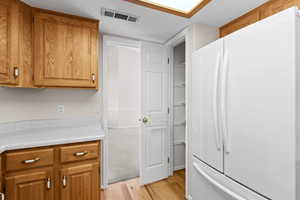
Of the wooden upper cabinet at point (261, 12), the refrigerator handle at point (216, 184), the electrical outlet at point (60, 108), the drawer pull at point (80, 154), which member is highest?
the wooden upper cabinet at point (261, 12)

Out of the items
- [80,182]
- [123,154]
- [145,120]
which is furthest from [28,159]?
[123,154]

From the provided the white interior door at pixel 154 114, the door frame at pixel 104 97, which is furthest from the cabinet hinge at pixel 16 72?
the white interior door at pixel 154 114

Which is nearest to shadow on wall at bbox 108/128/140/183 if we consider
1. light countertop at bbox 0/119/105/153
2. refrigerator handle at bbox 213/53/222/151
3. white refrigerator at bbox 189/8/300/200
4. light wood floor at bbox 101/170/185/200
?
light wood floor at bbox 101/170/185/200

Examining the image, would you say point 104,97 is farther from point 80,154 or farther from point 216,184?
point 216,184

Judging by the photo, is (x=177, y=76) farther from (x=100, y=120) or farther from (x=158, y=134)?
(x=100, y=120)

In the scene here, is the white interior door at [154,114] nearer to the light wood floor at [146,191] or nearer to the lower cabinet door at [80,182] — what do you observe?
the light wood floor at [146,191]

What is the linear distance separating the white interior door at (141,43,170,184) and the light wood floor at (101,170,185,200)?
0.12 meters

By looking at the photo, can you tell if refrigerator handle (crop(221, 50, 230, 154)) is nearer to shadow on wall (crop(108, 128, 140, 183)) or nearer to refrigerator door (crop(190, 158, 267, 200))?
refrigerator door (crop(190, 158, 267, 200))

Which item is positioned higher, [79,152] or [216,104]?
[216,104]

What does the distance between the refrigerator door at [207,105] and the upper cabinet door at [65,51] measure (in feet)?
4.01

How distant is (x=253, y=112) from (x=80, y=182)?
1.61 metres

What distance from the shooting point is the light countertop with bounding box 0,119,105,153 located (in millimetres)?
1228

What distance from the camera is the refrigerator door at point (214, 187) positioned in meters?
0.97

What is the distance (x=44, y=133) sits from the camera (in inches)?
60.2
